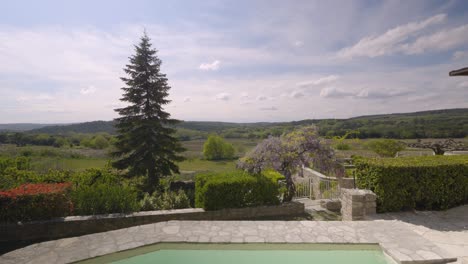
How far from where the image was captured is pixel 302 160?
270 inches

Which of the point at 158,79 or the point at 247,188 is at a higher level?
the point at 158,79

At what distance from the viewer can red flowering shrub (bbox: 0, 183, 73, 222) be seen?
5371mm

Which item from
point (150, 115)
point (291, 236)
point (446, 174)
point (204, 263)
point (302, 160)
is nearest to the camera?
point (204, 263)

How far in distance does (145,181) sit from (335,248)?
28.3ft

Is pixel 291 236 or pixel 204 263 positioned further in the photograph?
pixel 291 236

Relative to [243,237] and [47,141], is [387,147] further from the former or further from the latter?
[47,141]

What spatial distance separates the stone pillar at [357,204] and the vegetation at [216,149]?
36749 mm

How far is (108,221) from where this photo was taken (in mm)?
5758

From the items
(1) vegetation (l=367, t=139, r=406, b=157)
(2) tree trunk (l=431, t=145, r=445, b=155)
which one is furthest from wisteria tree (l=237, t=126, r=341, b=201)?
(1) vegetation (l=367, t=139, r=406, b=157)

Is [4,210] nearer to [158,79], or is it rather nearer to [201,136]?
[158,79]

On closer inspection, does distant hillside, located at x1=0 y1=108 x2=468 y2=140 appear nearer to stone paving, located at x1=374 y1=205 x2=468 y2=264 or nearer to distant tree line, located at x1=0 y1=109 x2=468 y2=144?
distant tree line, located at x1=0 y1=109 x2=468 y2=144

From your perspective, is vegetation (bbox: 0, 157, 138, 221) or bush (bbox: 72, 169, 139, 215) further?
bush (bbox: 72, 169, 139, 215)

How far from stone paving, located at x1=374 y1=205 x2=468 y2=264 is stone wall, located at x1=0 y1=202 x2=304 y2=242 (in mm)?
2638

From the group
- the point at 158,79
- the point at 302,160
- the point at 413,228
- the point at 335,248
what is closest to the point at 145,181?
the point at 158,79
